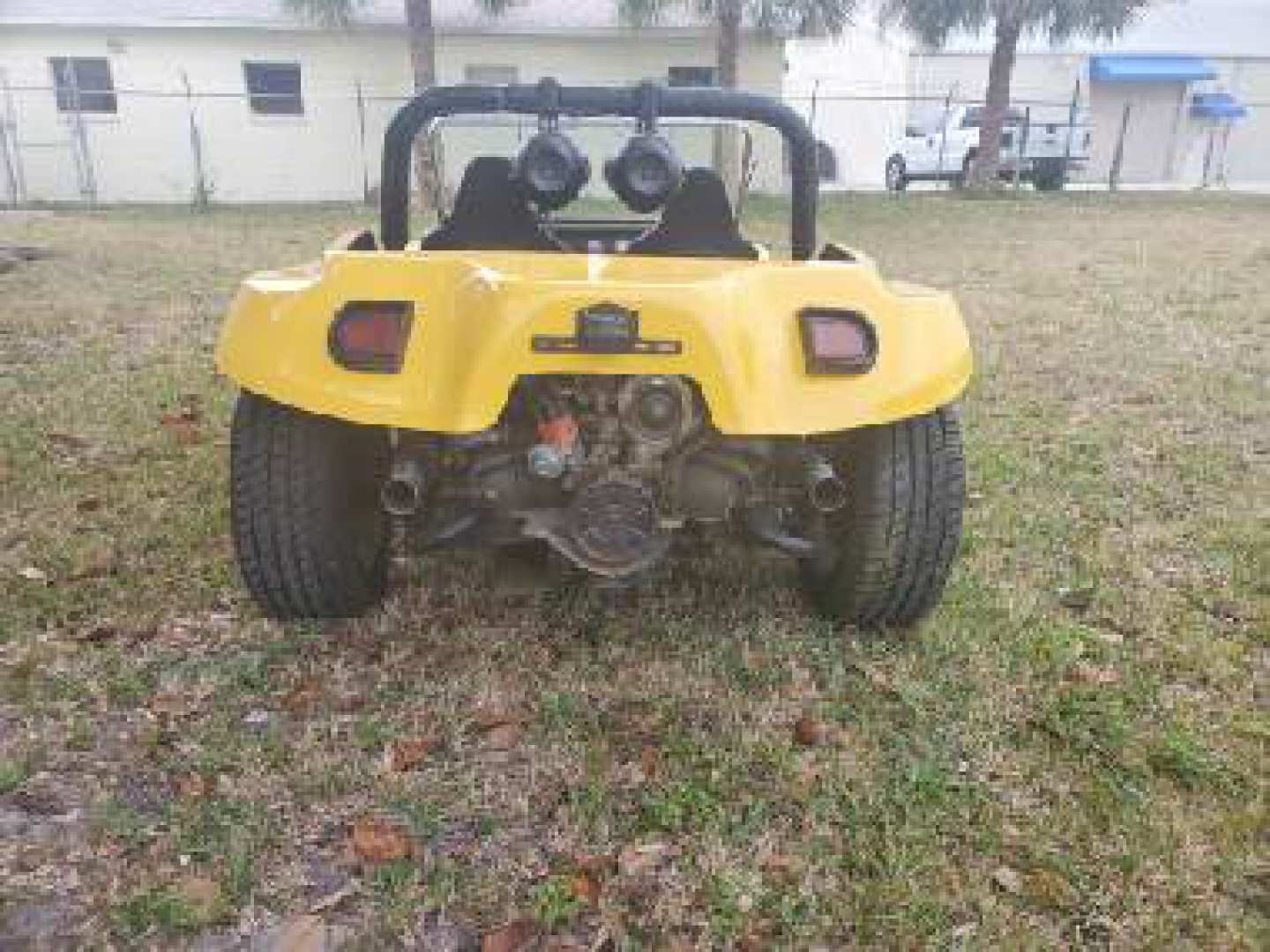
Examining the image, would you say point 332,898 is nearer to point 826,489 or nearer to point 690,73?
point 826,489

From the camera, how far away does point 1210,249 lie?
11.9m

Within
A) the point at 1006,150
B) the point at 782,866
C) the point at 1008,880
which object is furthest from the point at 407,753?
the point at 1006,150

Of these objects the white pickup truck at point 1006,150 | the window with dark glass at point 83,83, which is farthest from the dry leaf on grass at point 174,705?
the white pickup truck at point 1006,150

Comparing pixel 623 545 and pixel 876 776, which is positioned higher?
pixel 623 545

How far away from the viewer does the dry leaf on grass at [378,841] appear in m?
2.21

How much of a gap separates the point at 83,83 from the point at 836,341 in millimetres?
21308

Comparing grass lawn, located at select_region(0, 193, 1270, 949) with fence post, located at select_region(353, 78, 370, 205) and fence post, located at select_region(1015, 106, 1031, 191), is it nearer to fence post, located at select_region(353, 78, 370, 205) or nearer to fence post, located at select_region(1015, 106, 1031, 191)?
fence post, located at select_region(353, 78, 370, 205)

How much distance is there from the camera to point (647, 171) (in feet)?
9.46

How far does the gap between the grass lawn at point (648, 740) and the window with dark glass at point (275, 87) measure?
56.3ft

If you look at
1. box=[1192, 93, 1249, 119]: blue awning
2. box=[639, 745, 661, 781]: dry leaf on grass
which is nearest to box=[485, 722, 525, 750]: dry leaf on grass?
box=[639, 745, 661, 781]: dry leaf on grass

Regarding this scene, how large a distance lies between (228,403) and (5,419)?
0.95 metres

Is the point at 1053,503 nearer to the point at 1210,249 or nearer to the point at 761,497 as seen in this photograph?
the point at 761,497

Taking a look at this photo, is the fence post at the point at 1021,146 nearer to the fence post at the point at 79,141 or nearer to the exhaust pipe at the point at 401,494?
the fence post at the point at 79,141

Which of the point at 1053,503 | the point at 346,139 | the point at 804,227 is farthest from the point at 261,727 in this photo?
the point at 346,139
